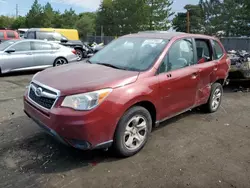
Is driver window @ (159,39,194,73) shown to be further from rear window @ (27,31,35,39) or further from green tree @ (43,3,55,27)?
green tree @ (43,3,55,27)

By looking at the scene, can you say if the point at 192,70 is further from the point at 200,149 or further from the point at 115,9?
the point at 115,9

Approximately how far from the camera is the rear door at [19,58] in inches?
376

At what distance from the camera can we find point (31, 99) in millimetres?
3756

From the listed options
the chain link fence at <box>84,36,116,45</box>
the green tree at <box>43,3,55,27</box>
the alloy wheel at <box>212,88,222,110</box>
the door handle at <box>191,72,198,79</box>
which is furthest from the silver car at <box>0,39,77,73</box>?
the green tree at <box>43,3,55,27</box>

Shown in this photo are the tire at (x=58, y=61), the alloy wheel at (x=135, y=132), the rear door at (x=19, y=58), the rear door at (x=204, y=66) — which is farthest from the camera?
the tire at (x=58, y=61)

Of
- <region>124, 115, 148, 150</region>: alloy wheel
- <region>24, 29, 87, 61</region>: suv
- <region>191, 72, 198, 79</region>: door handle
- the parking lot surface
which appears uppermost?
<region>24, 29, 87, 61</region>: suv

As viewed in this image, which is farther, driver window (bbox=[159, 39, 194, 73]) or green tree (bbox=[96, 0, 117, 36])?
green tree (bbox=[96, 0, 117, 36])

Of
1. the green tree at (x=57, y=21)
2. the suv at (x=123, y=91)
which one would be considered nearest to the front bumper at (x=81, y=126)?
the suv at (x=123, y=91)

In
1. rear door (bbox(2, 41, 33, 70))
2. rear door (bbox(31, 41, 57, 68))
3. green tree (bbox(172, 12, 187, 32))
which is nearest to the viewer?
rear door (bbox(2, 41, 33, 70))

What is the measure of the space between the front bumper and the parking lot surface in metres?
0.39

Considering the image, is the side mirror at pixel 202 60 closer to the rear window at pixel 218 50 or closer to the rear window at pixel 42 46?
the rear window at pixel 218 50

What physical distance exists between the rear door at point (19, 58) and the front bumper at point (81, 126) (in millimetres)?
7144

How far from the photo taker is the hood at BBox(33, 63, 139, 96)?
3.24m

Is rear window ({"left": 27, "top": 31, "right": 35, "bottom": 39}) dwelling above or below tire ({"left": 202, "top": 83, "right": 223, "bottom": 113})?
above
